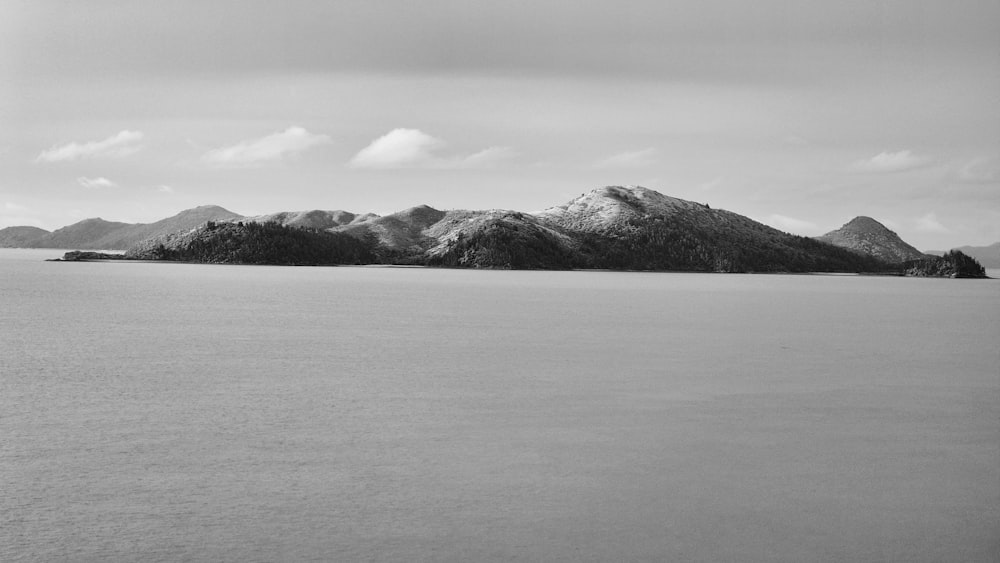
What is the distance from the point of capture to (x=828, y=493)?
15453 millimetres

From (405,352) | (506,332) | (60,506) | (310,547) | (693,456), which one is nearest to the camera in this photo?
(310,547)

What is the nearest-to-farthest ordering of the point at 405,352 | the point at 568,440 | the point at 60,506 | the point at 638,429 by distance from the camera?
the point at 60,506, the point at 568,440, the point at 638,429, the point at 405,352

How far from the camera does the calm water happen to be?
12758mm

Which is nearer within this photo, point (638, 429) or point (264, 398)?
point (638, 429)

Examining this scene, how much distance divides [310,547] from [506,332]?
37.4 m

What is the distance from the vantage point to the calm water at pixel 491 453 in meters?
12.8

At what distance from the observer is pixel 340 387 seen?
2734 centimetres

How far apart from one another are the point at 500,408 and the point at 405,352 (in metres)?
14.8

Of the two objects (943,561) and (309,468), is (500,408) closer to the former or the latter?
(309,468)

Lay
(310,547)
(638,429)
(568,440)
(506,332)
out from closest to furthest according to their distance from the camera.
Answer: (310,547) < (568,440) < (638,429) < (506,332)

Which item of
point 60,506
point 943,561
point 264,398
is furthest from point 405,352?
point 943,561

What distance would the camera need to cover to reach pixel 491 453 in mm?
18109

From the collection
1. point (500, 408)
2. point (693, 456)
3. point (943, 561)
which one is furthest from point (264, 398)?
point (943, 561)

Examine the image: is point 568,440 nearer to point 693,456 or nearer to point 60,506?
point 693,456
